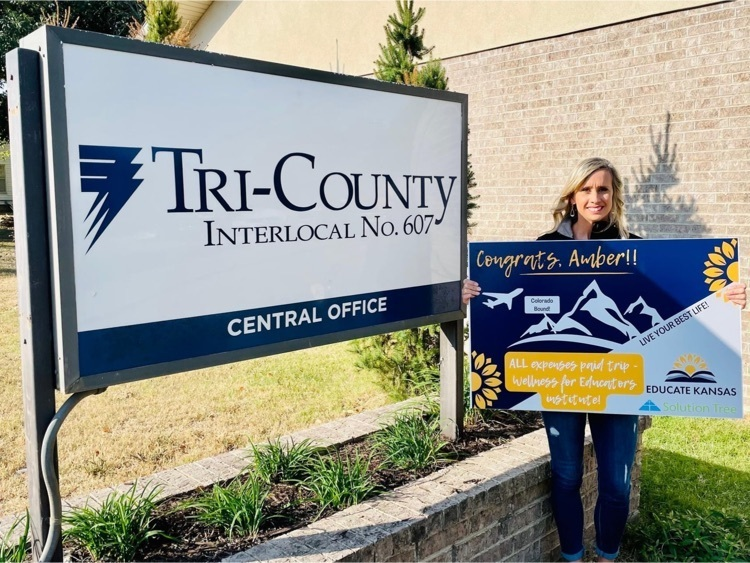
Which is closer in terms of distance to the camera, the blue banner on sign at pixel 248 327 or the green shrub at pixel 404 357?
the blue banner on sign at pixel 248 327

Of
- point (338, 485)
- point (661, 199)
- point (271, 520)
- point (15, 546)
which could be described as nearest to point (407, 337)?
point (338, 485)

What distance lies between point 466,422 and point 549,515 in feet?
2.32

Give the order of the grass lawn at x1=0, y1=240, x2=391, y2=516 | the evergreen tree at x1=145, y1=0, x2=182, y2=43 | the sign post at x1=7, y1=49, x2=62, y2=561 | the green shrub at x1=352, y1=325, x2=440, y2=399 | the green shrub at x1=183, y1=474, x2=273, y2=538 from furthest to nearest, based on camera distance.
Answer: the evergreen tree at x1=145, y1=0, x2=182, y2=43
the green shrub at x1=352, y1=325, x2=440, y2=399
the grass lawn at x1=0, y1=240, x2=391, y2=516
the green shrub at x1=183, y1=474, x2=273, y2=538
the sign post at x1=7, y1=49, x2=62, y2=561

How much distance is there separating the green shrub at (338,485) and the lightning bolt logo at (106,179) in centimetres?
148

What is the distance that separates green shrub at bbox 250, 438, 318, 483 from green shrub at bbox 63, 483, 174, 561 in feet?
2.07

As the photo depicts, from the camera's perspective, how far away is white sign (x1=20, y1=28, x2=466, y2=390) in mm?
2209

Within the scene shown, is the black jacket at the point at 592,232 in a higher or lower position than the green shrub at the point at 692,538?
higher

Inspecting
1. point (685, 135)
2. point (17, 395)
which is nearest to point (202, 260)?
point (17, 395)

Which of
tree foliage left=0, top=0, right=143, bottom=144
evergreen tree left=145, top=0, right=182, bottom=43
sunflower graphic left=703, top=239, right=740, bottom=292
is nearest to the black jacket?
sunflower graphic left=703, top=239, right=740, bottom=292

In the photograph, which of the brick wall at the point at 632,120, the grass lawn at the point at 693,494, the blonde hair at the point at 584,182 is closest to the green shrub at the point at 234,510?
the blonde hair at the point at 584,182

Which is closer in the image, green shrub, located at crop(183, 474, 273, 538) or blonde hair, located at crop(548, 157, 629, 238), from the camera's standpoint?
green shrub, located at crop(183, 474, 273, 538)

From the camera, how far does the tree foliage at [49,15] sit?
17094mm

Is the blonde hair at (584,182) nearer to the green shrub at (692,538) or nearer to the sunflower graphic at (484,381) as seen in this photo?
the sunflower graphic at (484,381)

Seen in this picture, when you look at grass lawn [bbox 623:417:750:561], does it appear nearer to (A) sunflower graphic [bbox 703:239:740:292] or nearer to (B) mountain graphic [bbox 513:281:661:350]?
(B) mountain graphic [bbox 513:281:661:350]
